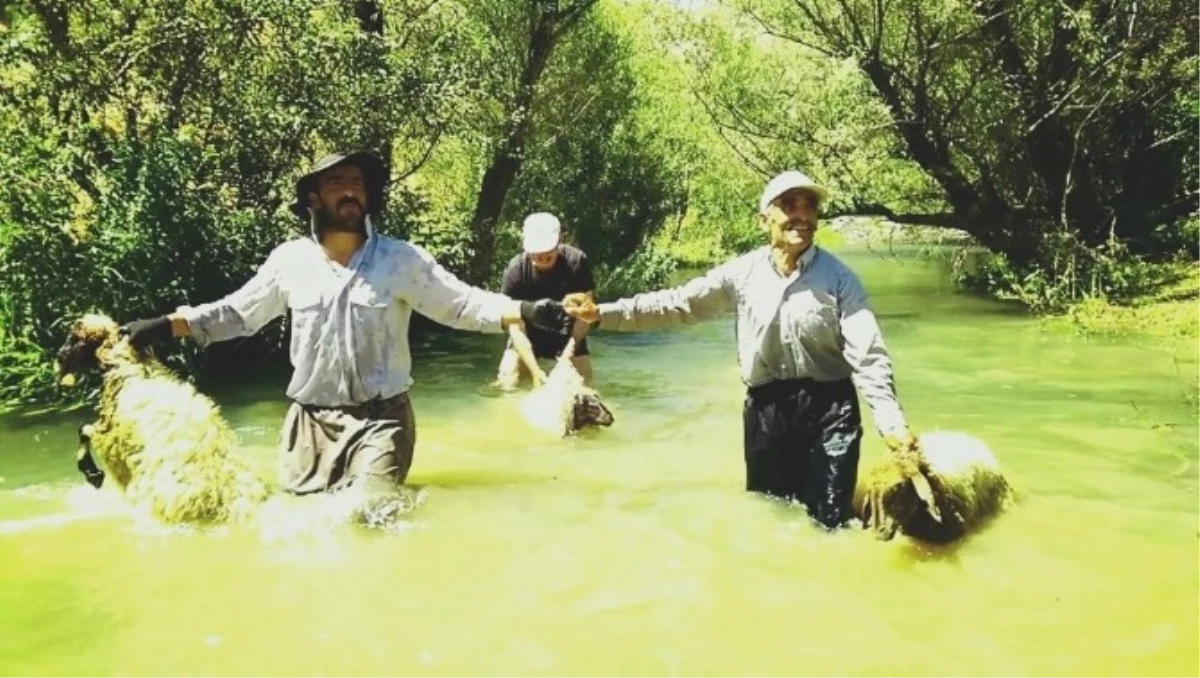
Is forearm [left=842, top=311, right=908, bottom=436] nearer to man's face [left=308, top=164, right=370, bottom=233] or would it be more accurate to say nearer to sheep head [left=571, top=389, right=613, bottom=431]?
man's face [left=308, top=164, right=370, bottom=233]

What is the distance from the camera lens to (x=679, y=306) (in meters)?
5.87

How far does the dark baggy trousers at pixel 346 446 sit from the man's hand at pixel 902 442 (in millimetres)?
2435

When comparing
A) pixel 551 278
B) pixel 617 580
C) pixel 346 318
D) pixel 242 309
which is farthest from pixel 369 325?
pixel 551 278

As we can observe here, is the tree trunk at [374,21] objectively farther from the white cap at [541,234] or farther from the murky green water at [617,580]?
the murky green water at [617,580]

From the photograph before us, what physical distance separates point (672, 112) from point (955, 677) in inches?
885

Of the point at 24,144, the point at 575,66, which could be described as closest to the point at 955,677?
the point at 24,144

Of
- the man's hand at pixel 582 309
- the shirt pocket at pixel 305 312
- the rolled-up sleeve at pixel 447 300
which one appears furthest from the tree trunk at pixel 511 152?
the shirt pocket at pixel 305 312

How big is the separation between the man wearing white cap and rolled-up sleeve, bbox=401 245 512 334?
102 centimetres

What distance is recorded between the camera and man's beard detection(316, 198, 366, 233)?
5727mm

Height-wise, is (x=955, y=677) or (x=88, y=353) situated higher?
(x=88, y=353)

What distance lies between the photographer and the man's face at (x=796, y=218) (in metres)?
5.39

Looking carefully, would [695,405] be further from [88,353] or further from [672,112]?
[672,112]

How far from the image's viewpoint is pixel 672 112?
25.6 metres

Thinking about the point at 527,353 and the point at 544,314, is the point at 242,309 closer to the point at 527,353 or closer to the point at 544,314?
the point at 544,314
